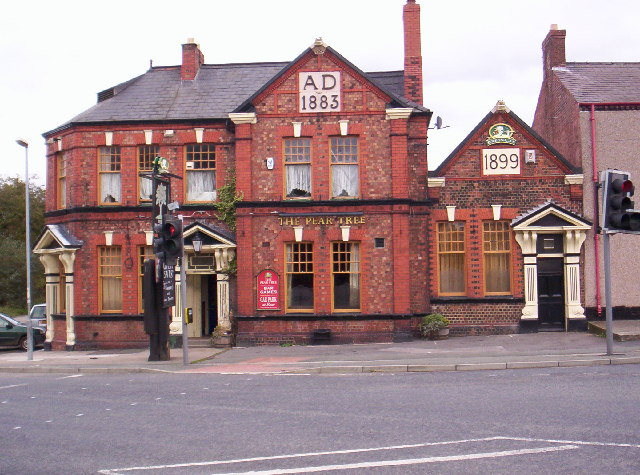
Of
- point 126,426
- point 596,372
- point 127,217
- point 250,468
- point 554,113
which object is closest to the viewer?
point 250,468

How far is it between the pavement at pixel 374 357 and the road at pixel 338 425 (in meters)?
1.14

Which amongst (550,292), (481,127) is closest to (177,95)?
(481,127)

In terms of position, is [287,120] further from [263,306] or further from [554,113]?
[554,113]

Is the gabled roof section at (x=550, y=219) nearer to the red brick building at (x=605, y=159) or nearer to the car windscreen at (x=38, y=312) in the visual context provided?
the red brick building at (x=605, y=159)

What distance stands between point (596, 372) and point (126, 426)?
904cm

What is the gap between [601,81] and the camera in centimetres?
2489

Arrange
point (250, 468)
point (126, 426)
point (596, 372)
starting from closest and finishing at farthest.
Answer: point (250, 468) < point (126, 426) < point (596, 372)

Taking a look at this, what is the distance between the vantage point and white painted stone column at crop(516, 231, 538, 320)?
22750 millimetres

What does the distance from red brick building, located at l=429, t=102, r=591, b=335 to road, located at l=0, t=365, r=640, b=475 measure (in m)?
8.09

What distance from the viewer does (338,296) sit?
22.9 meters

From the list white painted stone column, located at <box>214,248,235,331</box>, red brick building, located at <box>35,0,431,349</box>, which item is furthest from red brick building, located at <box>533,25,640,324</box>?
white painted stone column, located at <box>214,248,235,331</box>

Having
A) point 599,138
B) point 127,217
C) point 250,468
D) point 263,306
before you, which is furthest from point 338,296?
point 250,468

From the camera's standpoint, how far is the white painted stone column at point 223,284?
2342 centimetres

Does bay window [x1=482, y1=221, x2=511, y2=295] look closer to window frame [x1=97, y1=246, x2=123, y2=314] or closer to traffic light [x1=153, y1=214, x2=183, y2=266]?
traffic light [x1=153, y1=214, x2=183, y2=266]
